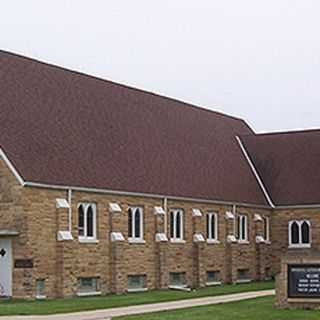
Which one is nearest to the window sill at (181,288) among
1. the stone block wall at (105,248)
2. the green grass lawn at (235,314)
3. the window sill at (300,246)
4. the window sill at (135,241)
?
the stone block wall at (105,248)

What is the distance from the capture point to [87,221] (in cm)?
4131

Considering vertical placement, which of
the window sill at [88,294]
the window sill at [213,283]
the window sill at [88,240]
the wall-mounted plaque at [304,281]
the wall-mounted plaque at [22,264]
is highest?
the window sill at [88,240]

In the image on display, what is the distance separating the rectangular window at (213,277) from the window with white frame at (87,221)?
36.3 feet

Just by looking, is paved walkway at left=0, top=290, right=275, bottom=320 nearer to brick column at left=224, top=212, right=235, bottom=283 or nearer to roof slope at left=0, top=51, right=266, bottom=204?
roof slope at left=0, top=51, right=266, bottom=204

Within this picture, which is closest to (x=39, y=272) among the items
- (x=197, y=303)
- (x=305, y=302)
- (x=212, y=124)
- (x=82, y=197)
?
(x=82, y=197)

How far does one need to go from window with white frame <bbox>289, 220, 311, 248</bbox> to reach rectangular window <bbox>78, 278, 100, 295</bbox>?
18989 millimetres

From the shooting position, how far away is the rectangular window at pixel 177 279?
4751cm

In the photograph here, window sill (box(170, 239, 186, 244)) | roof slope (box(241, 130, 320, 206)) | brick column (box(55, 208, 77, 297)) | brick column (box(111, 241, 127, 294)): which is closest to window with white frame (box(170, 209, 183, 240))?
window sill (box(170, 239, 186, 244))

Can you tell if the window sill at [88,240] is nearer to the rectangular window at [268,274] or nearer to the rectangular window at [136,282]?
the rectangular window at [136,282]

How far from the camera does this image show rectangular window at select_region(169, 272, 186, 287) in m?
47.5

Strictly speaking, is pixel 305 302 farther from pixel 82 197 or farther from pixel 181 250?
pixel 181 250

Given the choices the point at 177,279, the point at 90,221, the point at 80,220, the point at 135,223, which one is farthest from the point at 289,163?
the point at 80,220

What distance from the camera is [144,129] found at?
4959 cm

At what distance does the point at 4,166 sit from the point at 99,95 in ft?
38.1
